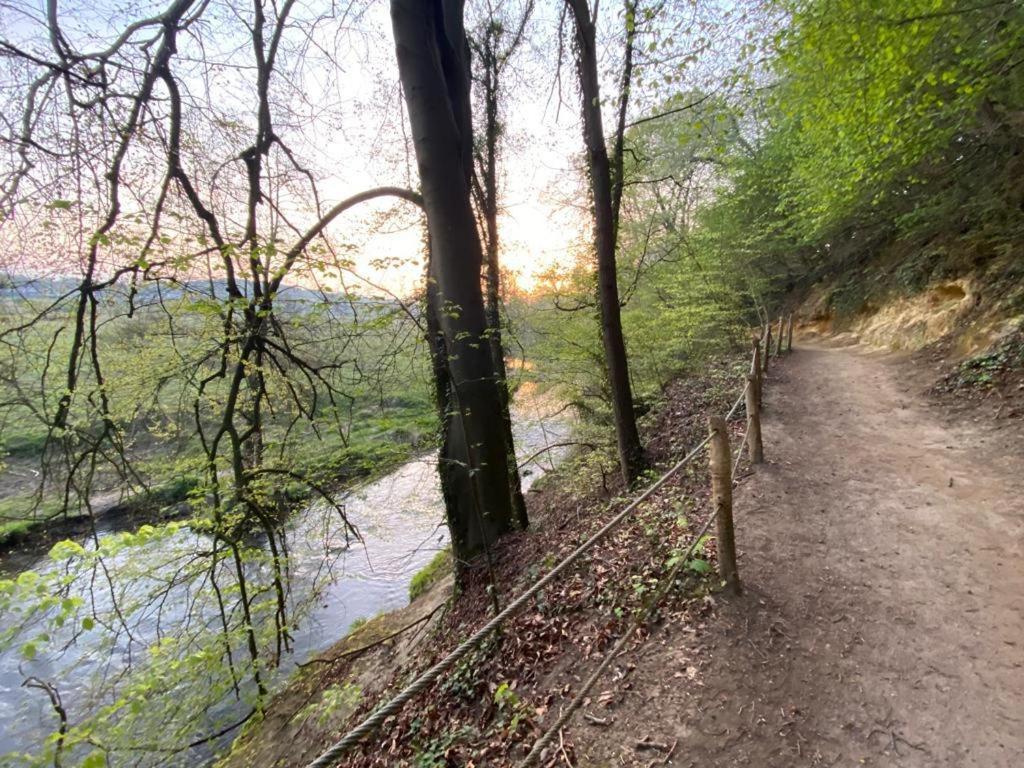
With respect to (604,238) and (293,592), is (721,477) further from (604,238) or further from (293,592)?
(293,592)

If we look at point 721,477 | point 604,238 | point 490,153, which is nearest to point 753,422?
point 721,477

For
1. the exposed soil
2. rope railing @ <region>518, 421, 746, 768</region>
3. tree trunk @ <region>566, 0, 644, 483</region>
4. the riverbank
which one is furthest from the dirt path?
tree trunk @ <region>566, 0, 644, 483</region>

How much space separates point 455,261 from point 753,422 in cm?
392

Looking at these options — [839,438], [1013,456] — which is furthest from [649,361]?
[1013,456]

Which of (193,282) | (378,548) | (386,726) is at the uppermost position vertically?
(193,282)

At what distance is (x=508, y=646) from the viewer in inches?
146

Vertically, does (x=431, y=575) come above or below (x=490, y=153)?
below

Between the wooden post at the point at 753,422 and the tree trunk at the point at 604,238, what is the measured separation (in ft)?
5.85

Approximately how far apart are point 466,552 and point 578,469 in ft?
13.5

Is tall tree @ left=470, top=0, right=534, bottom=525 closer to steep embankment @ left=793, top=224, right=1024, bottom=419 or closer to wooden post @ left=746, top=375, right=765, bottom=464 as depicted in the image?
wooden post @ left=746, top=375, right=765, bottom=464

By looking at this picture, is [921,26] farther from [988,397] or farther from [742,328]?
[742,328]

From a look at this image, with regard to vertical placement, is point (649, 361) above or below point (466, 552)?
above

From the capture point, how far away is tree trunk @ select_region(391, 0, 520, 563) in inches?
184

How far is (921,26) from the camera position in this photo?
5137 mm
